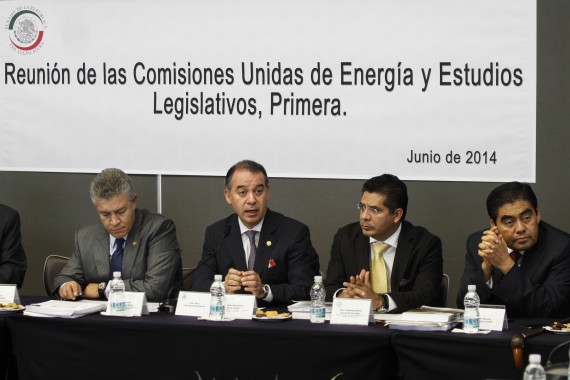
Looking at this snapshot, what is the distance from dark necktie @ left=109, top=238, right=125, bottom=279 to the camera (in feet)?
15.2

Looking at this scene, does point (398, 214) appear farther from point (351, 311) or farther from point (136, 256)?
point (136, 256)

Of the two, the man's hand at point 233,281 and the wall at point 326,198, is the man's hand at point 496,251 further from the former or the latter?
the wall at point 326,198

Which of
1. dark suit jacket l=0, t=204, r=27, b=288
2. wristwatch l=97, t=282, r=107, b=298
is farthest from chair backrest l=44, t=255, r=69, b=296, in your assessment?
wristwatch l=97, t=282, r=107, b=298

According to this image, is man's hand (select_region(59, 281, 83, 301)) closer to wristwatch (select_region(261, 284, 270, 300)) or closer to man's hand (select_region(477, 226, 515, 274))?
wristwatch (select_region(261, 284, 270, 300))

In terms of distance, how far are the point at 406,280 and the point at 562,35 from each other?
6.23 ft

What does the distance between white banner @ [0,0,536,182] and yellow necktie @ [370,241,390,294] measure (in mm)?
881

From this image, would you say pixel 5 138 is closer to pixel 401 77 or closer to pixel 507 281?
pixel 401 77

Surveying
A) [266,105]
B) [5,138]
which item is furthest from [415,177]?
[5,138]

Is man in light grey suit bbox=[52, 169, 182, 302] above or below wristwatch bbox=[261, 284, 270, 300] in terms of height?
above

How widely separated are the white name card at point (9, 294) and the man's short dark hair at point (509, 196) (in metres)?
2.21

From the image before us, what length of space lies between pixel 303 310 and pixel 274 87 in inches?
72.5

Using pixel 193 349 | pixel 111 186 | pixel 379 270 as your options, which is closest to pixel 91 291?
pixel 111 186

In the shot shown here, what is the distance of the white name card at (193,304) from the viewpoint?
3809 millimetres

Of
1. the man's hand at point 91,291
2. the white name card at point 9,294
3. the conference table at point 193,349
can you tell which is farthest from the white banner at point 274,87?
the conference table at point 193,349
